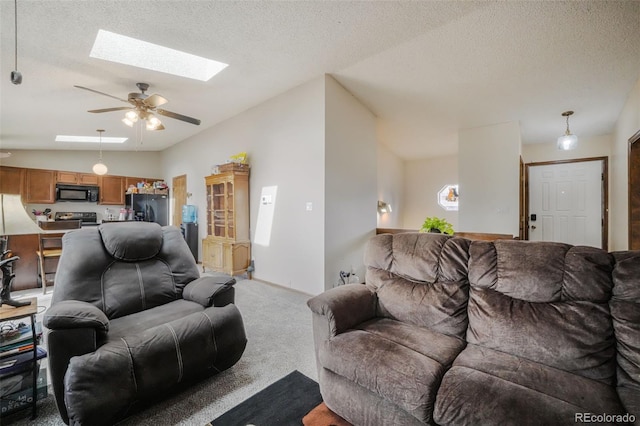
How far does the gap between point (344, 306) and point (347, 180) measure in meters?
2.63

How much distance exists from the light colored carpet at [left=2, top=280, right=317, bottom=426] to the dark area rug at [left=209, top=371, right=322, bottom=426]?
6cm

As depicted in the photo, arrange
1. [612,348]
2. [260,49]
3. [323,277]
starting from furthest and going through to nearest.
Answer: [323,277] < [260,49] < [612,348]

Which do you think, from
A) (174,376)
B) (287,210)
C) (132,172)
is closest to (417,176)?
(287,210)

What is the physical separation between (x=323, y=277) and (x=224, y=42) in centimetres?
298

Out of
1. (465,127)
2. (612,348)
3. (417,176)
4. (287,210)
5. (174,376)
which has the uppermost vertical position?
(465,127)

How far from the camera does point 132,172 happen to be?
291 inches

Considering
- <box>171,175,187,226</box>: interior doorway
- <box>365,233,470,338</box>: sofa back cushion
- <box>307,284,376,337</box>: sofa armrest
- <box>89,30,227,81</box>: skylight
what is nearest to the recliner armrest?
<box>307,284,376,337</box>: sofa armrest

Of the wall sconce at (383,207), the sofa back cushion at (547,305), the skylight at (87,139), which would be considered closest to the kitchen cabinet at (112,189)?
the skylight at (87,139)

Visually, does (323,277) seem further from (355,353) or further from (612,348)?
(612,348)

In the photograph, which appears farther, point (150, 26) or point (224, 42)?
point (224, 42)

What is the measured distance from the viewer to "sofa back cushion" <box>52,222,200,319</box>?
183cm

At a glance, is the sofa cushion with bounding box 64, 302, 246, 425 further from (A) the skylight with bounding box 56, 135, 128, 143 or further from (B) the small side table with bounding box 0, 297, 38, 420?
(A) the skylight with bounding box 56, 135, 128, 143

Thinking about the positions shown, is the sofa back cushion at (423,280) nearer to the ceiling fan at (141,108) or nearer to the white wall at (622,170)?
the ceiling fan at (141,108)

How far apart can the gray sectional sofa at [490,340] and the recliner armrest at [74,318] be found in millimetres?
1218
